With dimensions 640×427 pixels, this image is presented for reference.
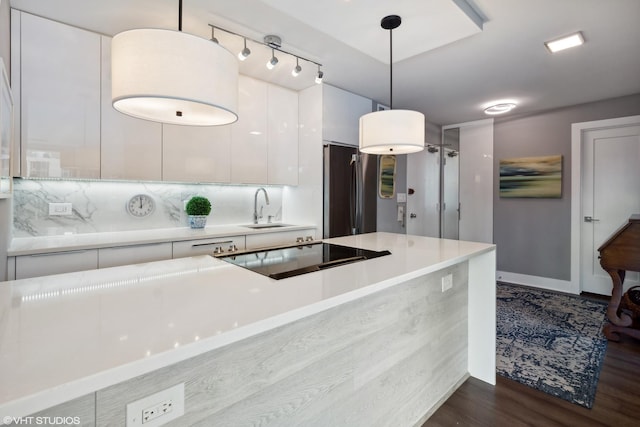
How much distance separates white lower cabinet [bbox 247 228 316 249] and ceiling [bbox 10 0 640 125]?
1.60 meters

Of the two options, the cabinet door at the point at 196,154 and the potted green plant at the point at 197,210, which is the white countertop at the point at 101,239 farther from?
the cabinet door at the point at 196,154

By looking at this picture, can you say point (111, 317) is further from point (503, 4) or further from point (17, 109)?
point (503, 4)

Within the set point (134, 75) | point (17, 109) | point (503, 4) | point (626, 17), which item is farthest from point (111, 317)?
point (626, 17)

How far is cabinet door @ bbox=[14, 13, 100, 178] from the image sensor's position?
2109mm

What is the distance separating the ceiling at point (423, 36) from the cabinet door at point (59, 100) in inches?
5.3

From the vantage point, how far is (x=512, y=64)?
9.30 feet

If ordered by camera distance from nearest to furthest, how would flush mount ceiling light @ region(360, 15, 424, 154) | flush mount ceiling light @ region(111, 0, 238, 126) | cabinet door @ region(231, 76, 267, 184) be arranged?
flush mount ceiling light @ region(111, 0, 238, 126)
flush mount ceiling light @ region(360, 15, 424, 154)
cabinet door @ region(231, 76, 267, 184)

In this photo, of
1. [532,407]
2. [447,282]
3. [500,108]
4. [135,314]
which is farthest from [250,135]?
[500,108]

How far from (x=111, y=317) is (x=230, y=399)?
0.42 meters

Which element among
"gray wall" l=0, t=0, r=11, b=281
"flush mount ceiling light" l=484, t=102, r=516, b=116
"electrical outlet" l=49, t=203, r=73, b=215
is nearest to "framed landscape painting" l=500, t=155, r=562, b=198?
"flush mount ceiling light" l=484, t=102, r=516, b=116

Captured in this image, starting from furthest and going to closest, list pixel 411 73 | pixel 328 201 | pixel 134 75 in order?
pixel 328 201
pixel 411 73
pixel 134 75

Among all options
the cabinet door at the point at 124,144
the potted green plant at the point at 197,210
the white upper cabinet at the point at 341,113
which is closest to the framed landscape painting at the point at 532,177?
the white upper cabinet at the point at 341,113

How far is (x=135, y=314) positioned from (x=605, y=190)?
5.25 meters

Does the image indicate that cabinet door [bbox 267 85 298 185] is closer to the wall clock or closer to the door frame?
the wall clock
